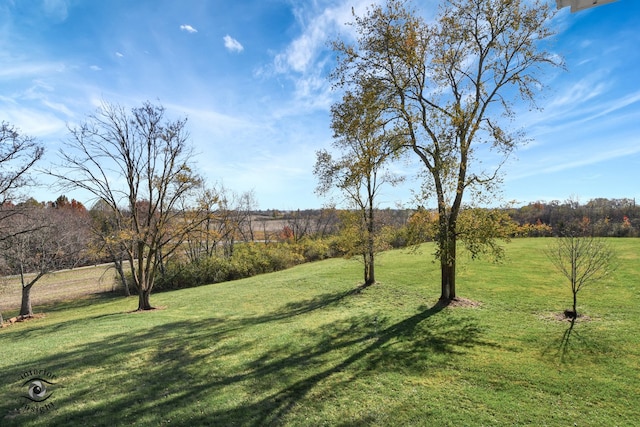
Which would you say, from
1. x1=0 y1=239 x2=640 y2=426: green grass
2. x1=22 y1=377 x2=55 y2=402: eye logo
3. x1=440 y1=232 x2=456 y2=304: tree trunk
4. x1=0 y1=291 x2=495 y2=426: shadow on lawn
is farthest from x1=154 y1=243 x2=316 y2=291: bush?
x1=22 y1=377 x2=55 y2=402: eye logo

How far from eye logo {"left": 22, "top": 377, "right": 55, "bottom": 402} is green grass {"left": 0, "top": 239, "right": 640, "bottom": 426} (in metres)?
0.13

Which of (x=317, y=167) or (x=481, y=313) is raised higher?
(x=317, y=167)

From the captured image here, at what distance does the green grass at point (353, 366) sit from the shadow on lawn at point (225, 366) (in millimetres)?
34

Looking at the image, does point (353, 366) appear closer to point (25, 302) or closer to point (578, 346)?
point (578, 346)

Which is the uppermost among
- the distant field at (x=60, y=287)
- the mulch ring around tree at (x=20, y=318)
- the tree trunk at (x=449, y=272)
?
the tree trunk at (x=449, y=272)

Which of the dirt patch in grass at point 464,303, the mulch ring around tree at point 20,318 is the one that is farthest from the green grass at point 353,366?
the mulch ring around tree at point 20,318

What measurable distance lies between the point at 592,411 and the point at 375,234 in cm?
1106

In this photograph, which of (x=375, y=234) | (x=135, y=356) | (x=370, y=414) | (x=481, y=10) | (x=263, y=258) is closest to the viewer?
(x=370, y=414)

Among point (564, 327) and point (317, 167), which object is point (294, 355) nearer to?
point (564, 327)

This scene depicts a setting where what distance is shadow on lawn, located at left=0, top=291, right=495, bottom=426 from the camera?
4.75m

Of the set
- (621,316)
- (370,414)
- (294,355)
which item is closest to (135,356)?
(294,355)

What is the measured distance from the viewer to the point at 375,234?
15.6 meters

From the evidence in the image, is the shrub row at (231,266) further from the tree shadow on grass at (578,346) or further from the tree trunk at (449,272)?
the tree shadow on grass at (578,346)

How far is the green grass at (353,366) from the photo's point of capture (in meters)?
4.76
